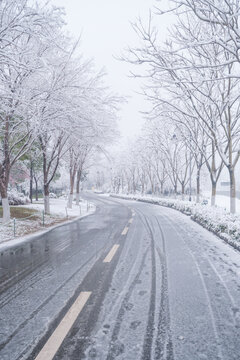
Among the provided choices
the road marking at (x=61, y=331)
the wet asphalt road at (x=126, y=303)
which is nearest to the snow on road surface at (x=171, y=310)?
the wet asphalt road at (x=126, y=303)

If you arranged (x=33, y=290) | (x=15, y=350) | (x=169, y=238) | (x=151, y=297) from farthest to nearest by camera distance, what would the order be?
(x=169, y=238)
(x=33, y=290)
(x=151, y=297)
(x=15, y=350)

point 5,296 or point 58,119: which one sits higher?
point 58,119

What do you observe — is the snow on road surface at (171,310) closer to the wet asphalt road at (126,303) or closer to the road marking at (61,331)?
the wet asphalt road at (126,303)

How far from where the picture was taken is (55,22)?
27.2ft

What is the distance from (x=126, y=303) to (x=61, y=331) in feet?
3.75

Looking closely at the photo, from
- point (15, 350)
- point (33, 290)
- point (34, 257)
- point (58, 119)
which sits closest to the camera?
point (15, 350)

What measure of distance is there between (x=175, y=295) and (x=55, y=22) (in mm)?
8092

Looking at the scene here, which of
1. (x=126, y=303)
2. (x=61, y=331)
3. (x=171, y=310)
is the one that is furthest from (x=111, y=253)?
(x=61, y=331)

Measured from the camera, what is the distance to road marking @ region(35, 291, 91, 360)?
2787 mm

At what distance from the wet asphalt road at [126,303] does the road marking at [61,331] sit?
0.06 metres

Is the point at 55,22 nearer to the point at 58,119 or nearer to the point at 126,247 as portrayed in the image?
the point at 58,119

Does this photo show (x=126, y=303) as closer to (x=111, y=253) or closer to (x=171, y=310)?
(x=171, y=310)

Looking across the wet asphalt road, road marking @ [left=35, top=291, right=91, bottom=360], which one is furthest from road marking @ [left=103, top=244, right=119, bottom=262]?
road marking @ [left=35, top=291, right=91, bottom=360]

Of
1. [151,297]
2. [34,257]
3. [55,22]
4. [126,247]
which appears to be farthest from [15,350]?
[55,22]
